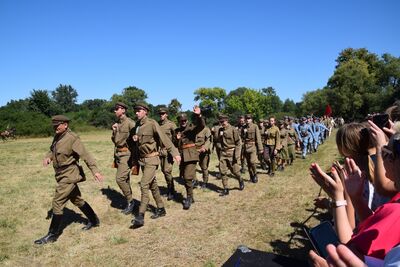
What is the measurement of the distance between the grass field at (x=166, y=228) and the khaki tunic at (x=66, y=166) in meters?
0.78

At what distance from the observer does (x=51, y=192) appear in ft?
32.6

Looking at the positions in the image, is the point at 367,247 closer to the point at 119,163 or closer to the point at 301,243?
the point at 301,243

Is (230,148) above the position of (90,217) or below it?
above

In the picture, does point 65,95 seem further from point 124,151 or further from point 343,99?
point 124,151

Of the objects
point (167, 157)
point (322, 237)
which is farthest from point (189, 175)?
point (322, 237)

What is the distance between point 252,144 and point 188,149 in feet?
9.82

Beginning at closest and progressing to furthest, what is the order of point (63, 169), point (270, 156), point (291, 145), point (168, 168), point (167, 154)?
point (63, 169) → point (168, 168) → point (167, 154) → point (270, 156) → point (291, 145)

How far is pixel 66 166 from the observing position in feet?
20.6

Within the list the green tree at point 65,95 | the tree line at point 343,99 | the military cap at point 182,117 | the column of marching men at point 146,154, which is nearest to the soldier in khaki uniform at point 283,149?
the column of marching men at point 146,154

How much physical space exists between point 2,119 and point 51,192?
139 feet

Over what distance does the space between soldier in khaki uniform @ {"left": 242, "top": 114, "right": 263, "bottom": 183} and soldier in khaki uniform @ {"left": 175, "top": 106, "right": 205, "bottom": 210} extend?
2682 millimetres

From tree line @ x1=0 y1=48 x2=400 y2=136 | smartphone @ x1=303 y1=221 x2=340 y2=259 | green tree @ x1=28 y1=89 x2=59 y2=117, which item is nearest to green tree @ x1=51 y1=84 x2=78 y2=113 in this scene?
tree line @ x1=0 y1=48 x2=400 y2=136

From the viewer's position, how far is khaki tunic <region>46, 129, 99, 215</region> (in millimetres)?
6148

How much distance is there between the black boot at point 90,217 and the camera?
665cm
